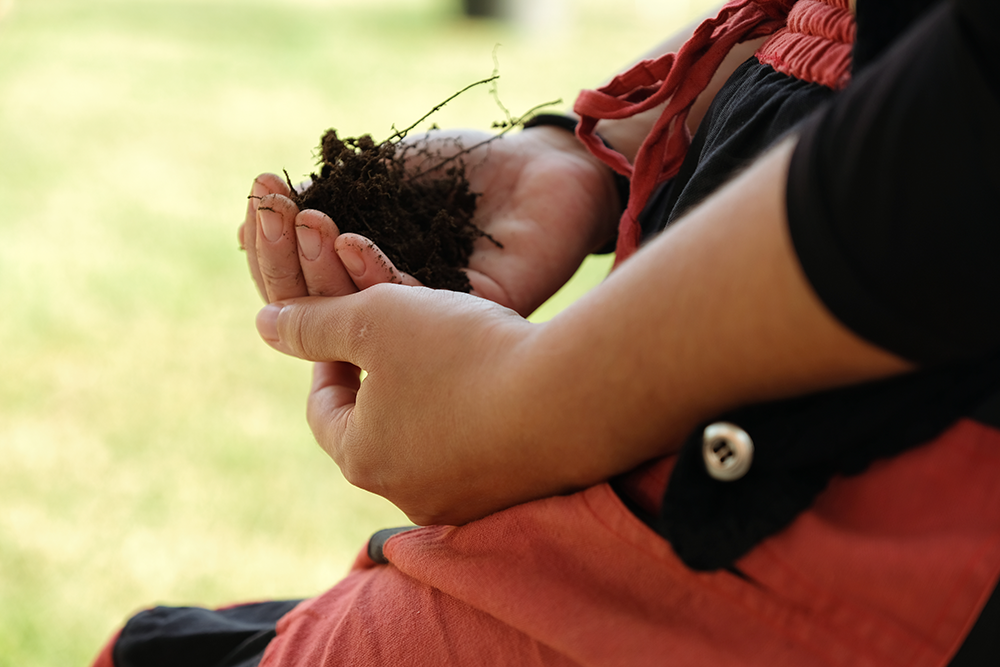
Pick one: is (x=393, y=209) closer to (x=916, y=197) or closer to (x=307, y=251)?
(x=307, y=251)

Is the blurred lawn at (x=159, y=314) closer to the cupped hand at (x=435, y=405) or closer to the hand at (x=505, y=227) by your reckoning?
the hand at (x=505, y=227)

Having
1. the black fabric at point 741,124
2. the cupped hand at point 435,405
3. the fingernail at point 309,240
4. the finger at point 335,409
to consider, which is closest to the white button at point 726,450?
the cupped hand at point 435,405

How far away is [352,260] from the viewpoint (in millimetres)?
750

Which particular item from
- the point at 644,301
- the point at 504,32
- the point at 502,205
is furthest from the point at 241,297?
the point at 504,32

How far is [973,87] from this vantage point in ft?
1.25

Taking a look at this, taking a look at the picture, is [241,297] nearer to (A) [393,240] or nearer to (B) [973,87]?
→ (A) [393,240]

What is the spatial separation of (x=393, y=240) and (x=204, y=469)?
1265 mm

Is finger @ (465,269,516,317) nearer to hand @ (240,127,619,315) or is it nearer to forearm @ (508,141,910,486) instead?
hand @ (240,127,619,315)

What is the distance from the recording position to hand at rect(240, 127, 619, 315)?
0.76m

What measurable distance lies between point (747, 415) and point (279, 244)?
48 centimetres

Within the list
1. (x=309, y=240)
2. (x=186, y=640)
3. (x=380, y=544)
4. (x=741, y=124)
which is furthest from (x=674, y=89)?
(x=186, y=640)

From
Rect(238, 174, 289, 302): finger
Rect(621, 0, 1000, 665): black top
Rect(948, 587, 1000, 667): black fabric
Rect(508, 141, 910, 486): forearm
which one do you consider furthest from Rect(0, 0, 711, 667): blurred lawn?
Rect(948, 587, 1000, 667): black fabric

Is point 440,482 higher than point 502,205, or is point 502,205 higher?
point 502,205

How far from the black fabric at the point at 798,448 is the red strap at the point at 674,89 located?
0.32 m
